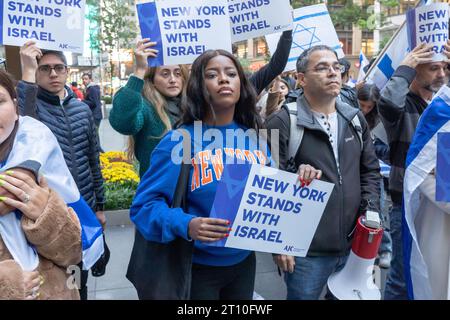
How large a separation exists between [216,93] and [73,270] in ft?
3.51

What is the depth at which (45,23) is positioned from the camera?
10.5ft

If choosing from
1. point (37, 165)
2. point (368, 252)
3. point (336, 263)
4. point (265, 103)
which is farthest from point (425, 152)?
point (265, 103)

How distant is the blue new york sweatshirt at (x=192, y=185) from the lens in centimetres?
211

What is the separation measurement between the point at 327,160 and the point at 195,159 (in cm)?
84

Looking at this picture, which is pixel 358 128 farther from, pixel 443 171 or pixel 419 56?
pixel 419 56

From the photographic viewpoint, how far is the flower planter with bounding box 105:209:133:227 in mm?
6078

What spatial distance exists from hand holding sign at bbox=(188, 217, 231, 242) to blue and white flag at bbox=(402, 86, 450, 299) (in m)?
1.16

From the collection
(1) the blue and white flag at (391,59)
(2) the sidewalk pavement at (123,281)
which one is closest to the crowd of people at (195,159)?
(1) the blue and white flag at (391,59)

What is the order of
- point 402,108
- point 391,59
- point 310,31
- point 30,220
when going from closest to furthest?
point 30,220
point 402,108
point 391,59
point 310,31

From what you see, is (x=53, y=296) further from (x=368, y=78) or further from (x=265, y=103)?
(x=265, y=103)

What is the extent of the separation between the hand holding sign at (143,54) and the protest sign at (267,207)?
126 centimetres

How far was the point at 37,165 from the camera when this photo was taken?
1.68m

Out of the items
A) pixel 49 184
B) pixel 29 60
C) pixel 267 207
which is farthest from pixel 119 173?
pixel 49 184

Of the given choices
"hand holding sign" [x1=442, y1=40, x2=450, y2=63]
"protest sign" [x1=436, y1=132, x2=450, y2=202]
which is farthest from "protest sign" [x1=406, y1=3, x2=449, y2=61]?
"protest sign" [x1=436, y1=132, x2=450, y2=202]
